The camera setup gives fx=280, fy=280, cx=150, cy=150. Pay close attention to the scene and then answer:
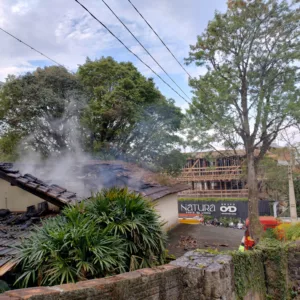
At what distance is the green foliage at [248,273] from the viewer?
447 cm

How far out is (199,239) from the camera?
8.44m

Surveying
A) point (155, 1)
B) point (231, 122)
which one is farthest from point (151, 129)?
point (155, 1)

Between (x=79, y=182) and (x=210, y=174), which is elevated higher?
(x=210, y=174)

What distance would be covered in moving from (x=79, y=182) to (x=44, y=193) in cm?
221

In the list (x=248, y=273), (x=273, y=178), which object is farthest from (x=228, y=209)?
(x=248, y=273)

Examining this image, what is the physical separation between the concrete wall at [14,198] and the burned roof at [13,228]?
0.19 meters

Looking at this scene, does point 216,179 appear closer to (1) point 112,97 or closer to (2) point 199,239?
(1) point 112,97

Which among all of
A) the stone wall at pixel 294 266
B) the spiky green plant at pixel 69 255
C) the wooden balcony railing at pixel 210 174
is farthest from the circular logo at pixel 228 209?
the spiky green plant at pixel 69 255

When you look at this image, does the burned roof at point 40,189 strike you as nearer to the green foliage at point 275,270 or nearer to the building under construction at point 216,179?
the green foliage at point 275,270

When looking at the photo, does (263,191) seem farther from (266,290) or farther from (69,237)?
(69,237)

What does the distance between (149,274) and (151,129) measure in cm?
1193

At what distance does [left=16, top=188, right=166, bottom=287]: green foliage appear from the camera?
3.70m

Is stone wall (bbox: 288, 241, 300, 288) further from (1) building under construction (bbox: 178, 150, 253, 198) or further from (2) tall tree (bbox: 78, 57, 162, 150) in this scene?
(1) building under construction (bbox: 178, 150, 253, 198)

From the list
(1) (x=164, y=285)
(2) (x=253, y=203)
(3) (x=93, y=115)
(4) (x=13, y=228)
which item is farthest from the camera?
(3) (x=93, y=115)
